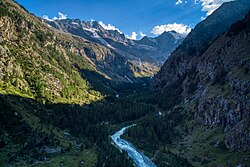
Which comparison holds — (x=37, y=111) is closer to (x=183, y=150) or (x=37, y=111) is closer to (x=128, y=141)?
(x=128, y=141)

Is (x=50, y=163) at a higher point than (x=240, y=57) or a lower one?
lower

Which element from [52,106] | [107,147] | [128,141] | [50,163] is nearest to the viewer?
[50,163]

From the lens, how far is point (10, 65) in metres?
185

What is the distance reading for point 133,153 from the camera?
5241 inches

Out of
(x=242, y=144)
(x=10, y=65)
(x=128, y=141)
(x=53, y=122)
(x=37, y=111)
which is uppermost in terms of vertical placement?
(x=10, y=65)

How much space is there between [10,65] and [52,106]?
4285cm

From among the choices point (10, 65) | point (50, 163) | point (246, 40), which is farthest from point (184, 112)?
point (10, 65)

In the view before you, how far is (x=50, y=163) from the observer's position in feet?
344

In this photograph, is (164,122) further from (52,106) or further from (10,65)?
(10,65)

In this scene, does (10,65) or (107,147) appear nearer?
(107,147)

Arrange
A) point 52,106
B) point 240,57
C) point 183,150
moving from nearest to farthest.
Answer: point 183,150, point 240,57, point 52,106

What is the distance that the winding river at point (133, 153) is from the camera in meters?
120

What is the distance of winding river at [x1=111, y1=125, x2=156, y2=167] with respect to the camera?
120 metres

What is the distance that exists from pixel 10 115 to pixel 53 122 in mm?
31776
